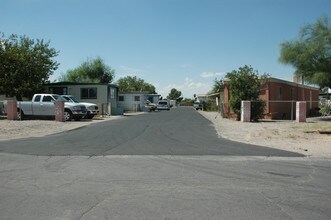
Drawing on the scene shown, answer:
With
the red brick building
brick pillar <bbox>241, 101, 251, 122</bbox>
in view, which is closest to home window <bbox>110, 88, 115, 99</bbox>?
the red brick building

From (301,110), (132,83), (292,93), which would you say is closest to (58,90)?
(292,93)

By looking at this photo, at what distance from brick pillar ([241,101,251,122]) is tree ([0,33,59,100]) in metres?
18.3

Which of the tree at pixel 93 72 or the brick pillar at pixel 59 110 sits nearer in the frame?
the brick pillar at pixel 59 110

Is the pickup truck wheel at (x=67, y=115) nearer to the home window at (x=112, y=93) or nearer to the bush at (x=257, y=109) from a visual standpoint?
the bush at (x=257, y=109)

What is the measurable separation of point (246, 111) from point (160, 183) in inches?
823

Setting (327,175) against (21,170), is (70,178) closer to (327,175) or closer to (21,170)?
(21,170)

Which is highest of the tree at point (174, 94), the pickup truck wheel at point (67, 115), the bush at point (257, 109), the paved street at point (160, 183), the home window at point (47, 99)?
the tree at point (174, 94)

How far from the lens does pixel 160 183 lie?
864 centimetres

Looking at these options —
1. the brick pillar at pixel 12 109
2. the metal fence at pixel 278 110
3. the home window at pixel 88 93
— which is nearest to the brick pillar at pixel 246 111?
the metal fence at pixel 278 110

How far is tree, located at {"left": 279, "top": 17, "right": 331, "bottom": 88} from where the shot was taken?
105 ft

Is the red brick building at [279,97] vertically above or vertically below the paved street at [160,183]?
above

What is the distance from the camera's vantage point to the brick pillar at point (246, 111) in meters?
28.6

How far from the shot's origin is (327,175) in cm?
980

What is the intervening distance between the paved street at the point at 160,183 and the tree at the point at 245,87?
15679mm
